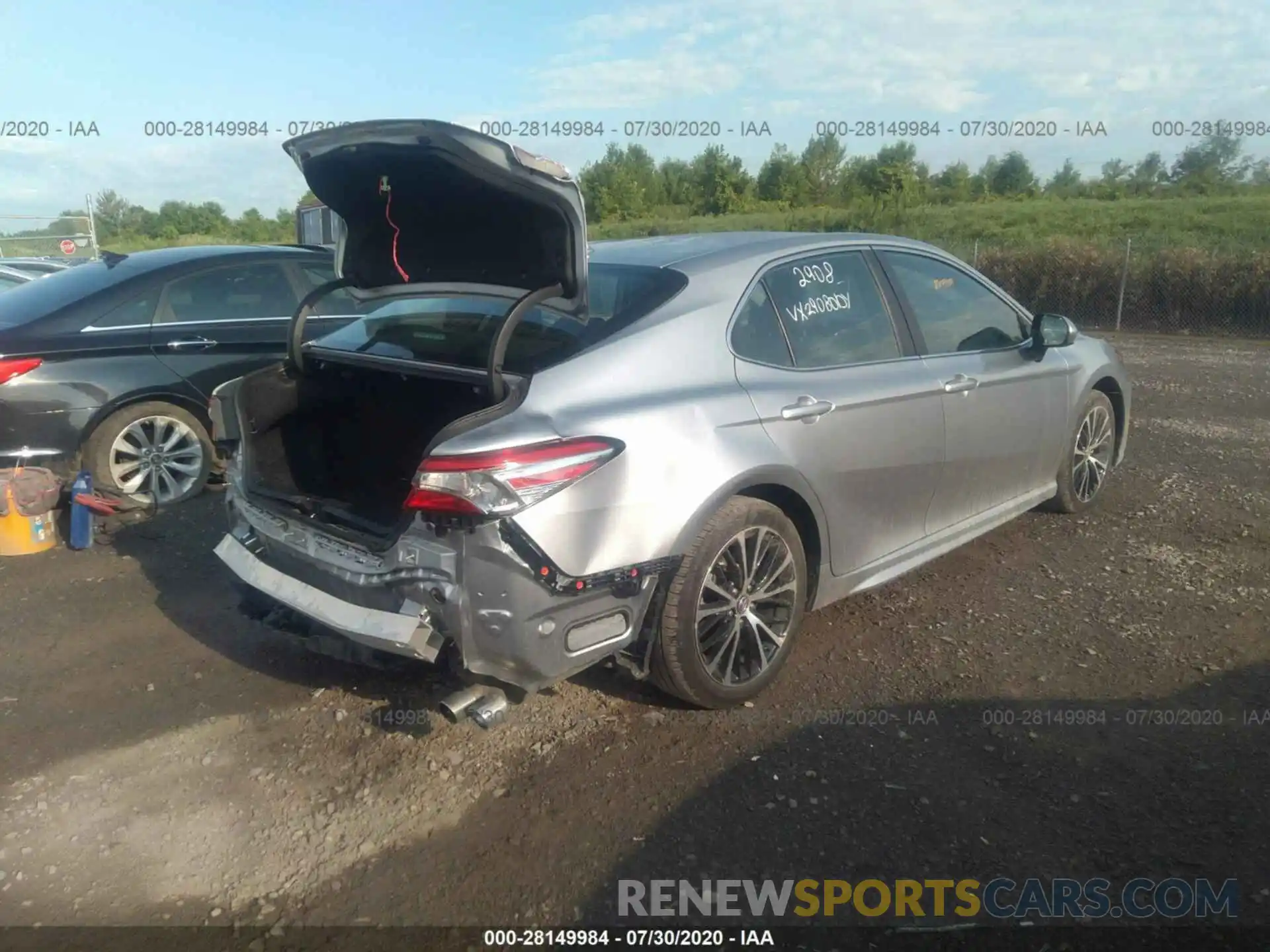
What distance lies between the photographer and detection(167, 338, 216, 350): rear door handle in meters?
6.03

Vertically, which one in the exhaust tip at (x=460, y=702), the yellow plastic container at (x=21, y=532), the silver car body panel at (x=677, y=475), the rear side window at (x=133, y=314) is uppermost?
the rear side window at (x=133, y=314)

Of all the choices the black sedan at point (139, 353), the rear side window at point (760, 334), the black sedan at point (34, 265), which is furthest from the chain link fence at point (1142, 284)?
the black sedan at point (34, 265)

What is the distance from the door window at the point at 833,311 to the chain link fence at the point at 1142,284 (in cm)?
1302

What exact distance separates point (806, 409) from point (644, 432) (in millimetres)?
830

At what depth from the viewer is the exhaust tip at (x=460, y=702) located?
3.00m

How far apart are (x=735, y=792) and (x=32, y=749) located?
8.17 feet

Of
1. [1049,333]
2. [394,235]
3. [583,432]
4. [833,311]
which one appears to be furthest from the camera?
[1049,333]

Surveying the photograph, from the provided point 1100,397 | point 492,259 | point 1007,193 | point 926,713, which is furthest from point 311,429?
point 1007,193

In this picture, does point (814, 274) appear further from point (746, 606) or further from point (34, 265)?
point (34, 265)

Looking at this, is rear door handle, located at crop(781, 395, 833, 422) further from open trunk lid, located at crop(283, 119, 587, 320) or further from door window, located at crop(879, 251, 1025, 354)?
door window, located at crop(879, 251, 1025, 354)

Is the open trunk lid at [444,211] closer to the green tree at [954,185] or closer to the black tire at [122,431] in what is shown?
the black tire at [122,431]

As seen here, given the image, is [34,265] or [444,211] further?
[34,265]

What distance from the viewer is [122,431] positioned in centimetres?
585

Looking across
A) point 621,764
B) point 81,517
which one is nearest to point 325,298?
point 81,517
